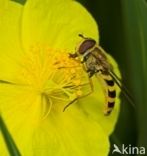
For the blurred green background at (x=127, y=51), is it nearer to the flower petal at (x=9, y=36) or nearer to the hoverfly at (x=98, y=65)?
the hoverfly at (x=98, y=65)

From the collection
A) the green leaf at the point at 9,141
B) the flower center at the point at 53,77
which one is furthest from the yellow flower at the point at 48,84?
the green leaf at the point at 9,141

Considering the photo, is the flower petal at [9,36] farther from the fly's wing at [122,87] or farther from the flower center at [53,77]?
the fly's wing at [122,87]

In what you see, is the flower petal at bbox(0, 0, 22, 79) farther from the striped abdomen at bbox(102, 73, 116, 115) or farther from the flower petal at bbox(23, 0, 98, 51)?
the striped abdomen at bbox(102, 73, 116, 115)

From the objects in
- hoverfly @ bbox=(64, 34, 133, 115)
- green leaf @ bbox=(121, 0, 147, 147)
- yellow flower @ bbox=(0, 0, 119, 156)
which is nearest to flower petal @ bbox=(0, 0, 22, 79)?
yellow flower @ bbox=(0, 0, 119, 156)

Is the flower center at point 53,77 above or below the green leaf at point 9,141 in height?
above

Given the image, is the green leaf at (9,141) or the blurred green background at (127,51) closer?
the green leaf at (9,141)

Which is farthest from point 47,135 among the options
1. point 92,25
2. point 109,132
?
point 92,25

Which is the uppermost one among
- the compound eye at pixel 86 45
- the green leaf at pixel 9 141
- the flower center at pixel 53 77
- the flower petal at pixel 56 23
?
the flower petal at pixel 56 23
